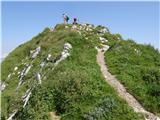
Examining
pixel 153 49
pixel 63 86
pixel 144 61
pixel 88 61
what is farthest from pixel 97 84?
pixel 153 49

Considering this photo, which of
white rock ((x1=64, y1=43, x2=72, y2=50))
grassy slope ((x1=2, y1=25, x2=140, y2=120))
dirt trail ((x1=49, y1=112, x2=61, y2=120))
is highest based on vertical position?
white rock ((x1=64, y1=43, x2=72, y2=50))

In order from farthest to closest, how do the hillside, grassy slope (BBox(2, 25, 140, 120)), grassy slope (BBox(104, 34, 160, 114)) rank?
grassy slope (BBox(104, 34, 160, 114)) → the hillside → grassy slope (BBox(2, 25, 140, 120))

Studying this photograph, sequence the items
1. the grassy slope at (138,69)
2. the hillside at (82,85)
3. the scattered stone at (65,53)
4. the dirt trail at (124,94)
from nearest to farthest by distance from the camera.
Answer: the dirt trail at (124,94), the hillside at (82,85), the grassy slope at (138,69), the scattered stone at (65,53)

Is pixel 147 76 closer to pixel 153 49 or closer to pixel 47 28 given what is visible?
pixel 153 49

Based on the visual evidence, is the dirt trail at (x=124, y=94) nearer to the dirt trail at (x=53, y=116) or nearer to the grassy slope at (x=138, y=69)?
the grassy slope at (x=138, y=69)

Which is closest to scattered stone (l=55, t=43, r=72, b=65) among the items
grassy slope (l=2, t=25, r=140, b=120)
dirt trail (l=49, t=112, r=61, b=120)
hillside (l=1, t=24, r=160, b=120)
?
hillside (l=1, t=24, r=160, b=120)

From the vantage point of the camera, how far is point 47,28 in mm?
69875

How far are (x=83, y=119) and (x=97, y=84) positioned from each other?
504cm

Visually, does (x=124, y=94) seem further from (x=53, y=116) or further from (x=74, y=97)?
(x=53, y=116)

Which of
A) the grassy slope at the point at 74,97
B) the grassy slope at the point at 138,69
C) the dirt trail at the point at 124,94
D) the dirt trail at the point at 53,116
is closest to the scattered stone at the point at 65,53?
the grassy slope at the point at 74,97

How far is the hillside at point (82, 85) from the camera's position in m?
30.7

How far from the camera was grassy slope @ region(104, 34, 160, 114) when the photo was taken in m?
33.0

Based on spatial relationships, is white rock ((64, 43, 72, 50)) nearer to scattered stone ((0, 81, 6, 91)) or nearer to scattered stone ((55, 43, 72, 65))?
scattered stone ((55, 43, 72, 65))

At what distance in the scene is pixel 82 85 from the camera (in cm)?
3319
